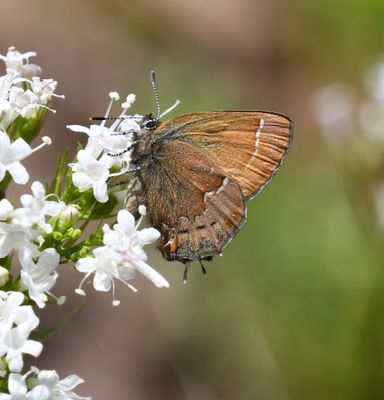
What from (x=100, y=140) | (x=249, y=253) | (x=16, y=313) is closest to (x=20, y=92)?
(x=100, y=140)

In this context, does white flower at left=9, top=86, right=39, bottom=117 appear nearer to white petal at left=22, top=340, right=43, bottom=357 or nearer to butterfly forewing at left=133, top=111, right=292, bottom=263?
butterfly forewing at left=133, top=111, right=292, bottom=263

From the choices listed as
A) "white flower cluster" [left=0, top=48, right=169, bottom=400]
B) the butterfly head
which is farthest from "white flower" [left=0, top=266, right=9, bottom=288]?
the butterfly head

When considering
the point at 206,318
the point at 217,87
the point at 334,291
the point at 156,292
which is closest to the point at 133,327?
the point at 156,292

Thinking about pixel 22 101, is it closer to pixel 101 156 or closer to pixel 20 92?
pixel 20 92

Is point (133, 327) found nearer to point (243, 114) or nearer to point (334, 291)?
point (334, 291)

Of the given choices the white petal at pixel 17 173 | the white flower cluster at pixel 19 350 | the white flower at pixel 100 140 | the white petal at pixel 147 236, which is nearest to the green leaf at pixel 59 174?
the white flower at pixel 100 140

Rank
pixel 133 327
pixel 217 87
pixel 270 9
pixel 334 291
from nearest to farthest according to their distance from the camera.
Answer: pixel 334 291
pixel 133 327
pixel 217 87
pixel 270 9

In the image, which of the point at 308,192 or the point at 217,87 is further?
the point at 217,87
